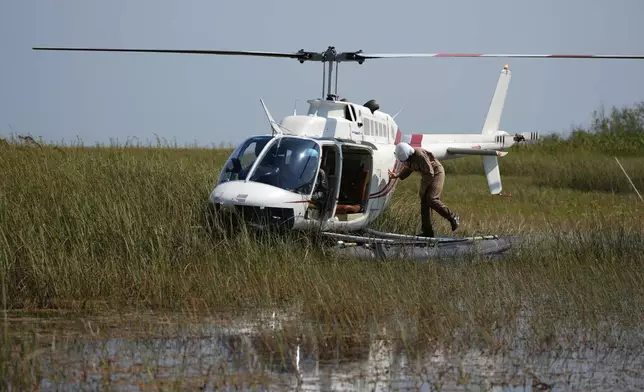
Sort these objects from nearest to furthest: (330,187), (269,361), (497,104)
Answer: (269,361) → (330,187) → (497,104)

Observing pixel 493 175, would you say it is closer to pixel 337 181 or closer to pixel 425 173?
pixel 425 173

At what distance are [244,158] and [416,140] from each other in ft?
12.8

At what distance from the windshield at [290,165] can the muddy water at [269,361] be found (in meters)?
4.21

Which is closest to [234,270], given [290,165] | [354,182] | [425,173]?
[290,165]

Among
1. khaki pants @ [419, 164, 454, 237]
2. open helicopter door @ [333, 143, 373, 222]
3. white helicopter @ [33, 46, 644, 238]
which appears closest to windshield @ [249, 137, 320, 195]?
white helicopter @ [33, 46, 644, 238]

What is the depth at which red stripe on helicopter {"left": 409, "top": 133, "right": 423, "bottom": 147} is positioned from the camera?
17.0 m

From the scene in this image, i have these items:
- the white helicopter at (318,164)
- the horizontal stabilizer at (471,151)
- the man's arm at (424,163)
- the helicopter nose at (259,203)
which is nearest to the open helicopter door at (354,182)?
the white helicopter at (318,164)

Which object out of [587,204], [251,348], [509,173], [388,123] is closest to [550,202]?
[587,204]

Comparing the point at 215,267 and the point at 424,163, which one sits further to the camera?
the point at 424,163

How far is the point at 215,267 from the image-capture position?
12430mm

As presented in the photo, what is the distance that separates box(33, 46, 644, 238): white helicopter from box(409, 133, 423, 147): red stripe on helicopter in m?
0.02

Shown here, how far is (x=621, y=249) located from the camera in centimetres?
1479

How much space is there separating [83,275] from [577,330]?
4.96 metres

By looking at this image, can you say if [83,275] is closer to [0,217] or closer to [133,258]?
[133,258]
